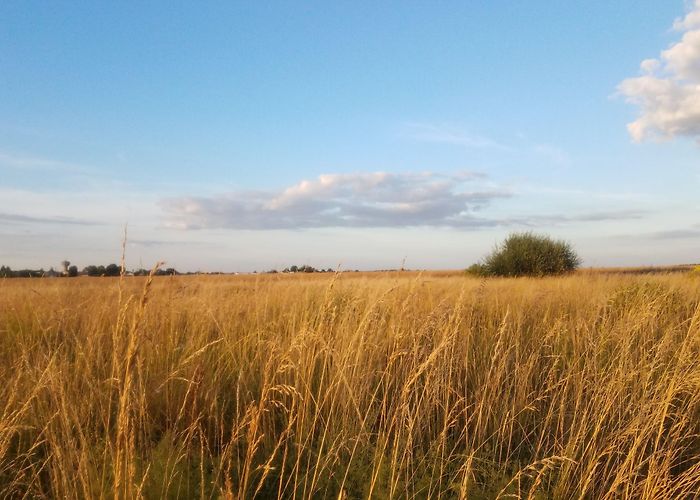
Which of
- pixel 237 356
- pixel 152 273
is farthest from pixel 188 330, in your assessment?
pixel 152 273

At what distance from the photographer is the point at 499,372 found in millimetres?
3461

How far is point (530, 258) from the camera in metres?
23.0

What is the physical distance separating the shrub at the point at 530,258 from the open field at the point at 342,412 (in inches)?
681

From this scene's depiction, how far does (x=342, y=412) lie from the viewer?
3.22 metres

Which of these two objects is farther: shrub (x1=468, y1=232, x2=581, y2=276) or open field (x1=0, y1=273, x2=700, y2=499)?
shrub (x1=468, y1=232, x2=581, y2=276)

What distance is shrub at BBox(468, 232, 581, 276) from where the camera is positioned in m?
23.0

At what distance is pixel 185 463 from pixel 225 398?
1.15 meters

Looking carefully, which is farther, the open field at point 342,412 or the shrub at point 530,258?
the shrub at point 530,258

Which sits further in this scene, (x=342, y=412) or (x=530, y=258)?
(x=530, y=258)

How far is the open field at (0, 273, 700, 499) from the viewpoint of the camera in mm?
2354

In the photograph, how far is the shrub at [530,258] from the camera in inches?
906

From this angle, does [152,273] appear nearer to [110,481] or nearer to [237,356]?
[110,481]

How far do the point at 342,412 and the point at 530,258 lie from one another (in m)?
21.5

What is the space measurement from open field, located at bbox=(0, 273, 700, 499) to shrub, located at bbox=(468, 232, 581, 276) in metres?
17.3
